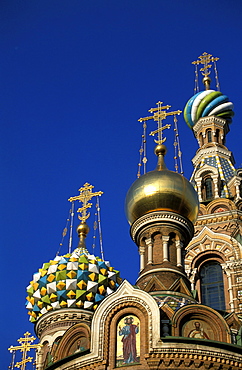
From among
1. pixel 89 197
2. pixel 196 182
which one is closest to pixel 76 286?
pixel 89 197

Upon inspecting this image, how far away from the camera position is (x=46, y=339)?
17297mm

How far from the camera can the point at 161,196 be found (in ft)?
53.2

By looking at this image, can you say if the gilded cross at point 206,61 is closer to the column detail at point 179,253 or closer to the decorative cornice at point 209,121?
the decorative cornice at point 209,121

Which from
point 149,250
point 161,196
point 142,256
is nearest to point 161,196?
point 161,196

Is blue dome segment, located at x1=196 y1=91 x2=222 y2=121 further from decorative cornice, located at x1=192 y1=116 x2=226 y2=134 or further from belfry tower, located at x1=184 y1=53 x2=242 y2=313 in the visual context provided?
decorative cornice, located at x1=192 y1=116 x2=226 y2=134

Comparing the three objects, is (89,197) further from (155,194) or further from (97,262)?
(155,194)

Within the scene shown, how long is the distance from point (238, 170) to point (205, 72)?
596cm

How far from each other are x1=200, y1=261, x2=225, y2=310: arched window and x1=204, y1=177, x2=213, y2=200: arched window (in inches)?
97.5

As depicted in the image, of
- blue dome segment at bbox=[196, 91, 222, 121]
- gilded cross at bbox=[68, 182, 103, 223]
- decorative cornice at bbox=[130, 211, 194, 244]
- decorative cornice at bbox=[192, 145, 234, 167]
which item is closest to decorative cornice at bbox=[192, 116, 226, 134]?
blue dome segment at bbox=[196, 91, 222, 121]

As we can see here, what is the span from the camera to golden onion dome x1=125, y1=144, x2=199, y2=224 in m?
16.2

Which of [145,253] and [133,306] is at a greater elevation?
[145,253]

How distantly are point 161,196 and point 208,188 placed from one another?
262 inches

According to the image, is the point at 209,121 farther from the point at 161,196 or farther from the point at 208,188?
the point at 161,196

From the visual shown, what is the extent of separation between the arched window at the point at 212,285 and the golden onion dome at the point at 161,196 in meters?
3.92
